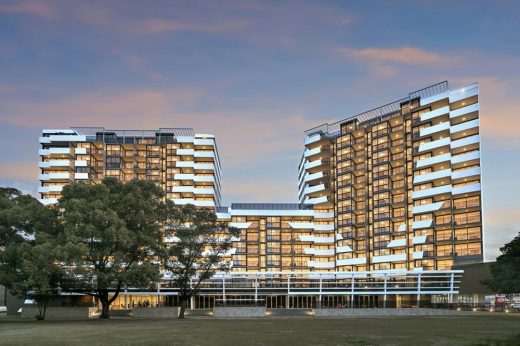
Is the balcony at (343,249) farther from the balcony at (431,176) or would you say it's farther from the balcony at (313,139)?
the balcony at (313,139)

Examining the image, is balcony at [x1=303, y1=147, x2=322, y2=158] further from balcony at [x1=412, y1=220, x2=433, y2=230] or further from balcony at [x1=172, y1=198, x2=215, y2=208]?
balcony at [x1=412, y1=220, x2=433, y2=230]

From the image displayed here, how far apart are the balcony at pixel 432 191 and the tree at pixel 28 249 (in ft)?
332

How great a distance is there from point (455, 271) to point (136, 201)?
78.6m

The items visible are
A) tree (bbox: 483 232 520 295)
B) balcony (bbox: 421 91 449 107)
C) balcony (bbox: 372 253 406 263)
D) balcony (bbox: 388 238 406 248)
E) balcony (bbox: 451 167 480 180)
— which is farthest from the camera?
balcony (bbox: 388 238 406 248)

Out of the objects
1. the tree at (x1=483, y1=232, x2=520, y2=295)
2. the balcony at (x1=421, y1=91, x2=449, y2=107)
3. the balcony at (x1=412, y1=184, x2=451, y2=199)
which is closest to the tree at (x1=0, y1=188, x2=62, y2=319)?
the tree at (x1=483, y1=232, x2=520, y2=295)

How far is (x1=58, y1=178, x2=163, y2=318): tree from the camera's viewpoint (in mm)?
69625

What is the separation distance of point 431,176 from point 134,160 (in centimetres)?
9207

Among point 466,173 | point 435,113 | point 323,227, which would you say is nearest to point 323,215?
point 323,227

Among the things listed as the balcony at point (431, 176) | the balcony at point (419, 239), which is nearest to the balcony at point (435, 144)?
the balcony at point (431, 176)

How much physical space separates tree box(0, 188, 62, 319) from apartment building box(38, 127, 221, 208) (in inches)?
4364

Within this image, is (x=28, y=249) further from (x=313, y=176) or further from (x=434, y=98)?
(x=313, y=176)

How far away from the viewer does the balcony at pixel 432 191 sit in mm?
148500

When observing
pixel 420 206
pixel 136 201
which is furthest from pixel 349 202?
pixel 136 201

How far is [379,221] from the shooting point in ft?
550
